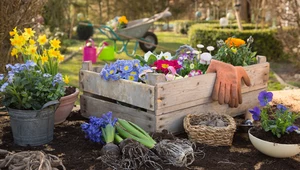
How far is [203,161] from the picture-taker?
9.55 ft

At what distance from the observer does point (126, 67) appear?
3.62 m

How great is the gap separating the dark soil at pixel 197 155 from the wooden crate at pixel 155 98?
0.71ft

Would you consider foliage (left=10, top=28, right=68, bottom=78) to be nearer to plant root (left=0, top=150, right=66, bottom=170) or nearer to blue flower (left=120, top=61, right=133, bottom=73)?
blue flower (left=120, top=61, right=133, bottom=73)

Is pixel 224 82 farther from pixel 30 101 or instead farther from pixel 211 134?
pixel 30 101

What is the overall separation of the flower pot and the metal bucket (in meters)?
1.55

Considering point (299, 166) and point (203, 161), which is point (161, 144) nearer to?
point (203, 161)

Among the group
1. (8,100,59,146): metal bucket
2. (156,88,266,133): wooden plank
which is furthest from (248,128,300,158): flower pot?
(8,100,59,146): metal bucket

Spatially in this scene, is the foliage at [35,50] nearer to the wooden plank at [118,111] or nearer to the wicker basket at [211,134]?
the wooden plank at [118,111]

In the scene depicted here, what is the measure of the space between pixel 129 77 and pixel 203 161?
1.06 metres

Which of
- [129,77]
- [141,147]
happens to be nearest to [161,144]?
[141,147]

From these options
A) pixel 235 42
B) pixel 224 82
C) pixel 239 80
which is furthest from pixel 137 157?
pixel 235 42

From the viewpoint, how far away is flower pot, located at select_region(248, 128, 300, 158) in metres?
2.87

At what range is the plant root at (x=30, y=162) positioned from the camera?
8.45 ft

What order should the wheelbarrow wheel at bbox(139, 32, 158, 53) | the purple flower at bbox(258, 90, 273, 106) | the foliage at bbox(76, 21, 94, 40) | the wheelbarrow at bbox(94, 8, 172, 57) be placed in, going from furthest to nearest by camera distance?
the foliage at bbox(76, 21, 94, 40)
the wheelbarrow wheel at bbox(139, 32, 158, 53)
the wheelbarrow at bbox(94, 8, 172, 57)
the purple flower at bbox(258, 90, 273, 106)
